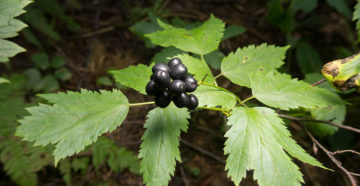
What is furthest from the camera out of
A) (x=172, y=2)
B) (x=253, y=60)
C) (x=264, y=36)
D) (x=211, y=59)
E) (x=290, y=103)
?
(x=172, y=2)

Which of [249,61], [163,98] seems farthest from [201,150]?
[163,98]

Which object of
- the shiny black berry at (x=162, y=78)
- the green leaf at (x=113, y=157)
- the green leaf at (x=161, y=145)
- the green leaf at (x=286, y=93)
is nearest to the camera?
the shiny black berry at (x=162, y=78)

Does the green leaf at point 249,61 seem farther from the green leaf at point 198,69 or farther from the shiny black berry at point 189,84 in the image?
the shiny black berry at point 189,84

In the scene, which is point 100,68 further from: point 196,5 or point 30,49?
point 196,5

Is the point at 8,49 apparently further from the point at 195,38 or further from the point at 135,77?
the point at 195,38

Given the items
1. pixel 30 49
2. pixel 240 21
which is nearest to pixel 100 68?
pixel 30 49

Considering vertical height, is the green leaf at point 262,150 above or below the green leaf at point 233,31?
below

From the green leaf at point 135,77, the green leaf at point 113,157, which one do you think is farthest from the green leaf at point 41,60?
the green leaf at point 135,77

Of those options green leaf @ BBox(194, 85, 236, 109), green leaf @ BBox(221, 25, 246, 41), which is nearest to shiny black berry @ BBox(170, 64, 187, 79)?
green leaf @ BBox(194, 85, 236, 109)
